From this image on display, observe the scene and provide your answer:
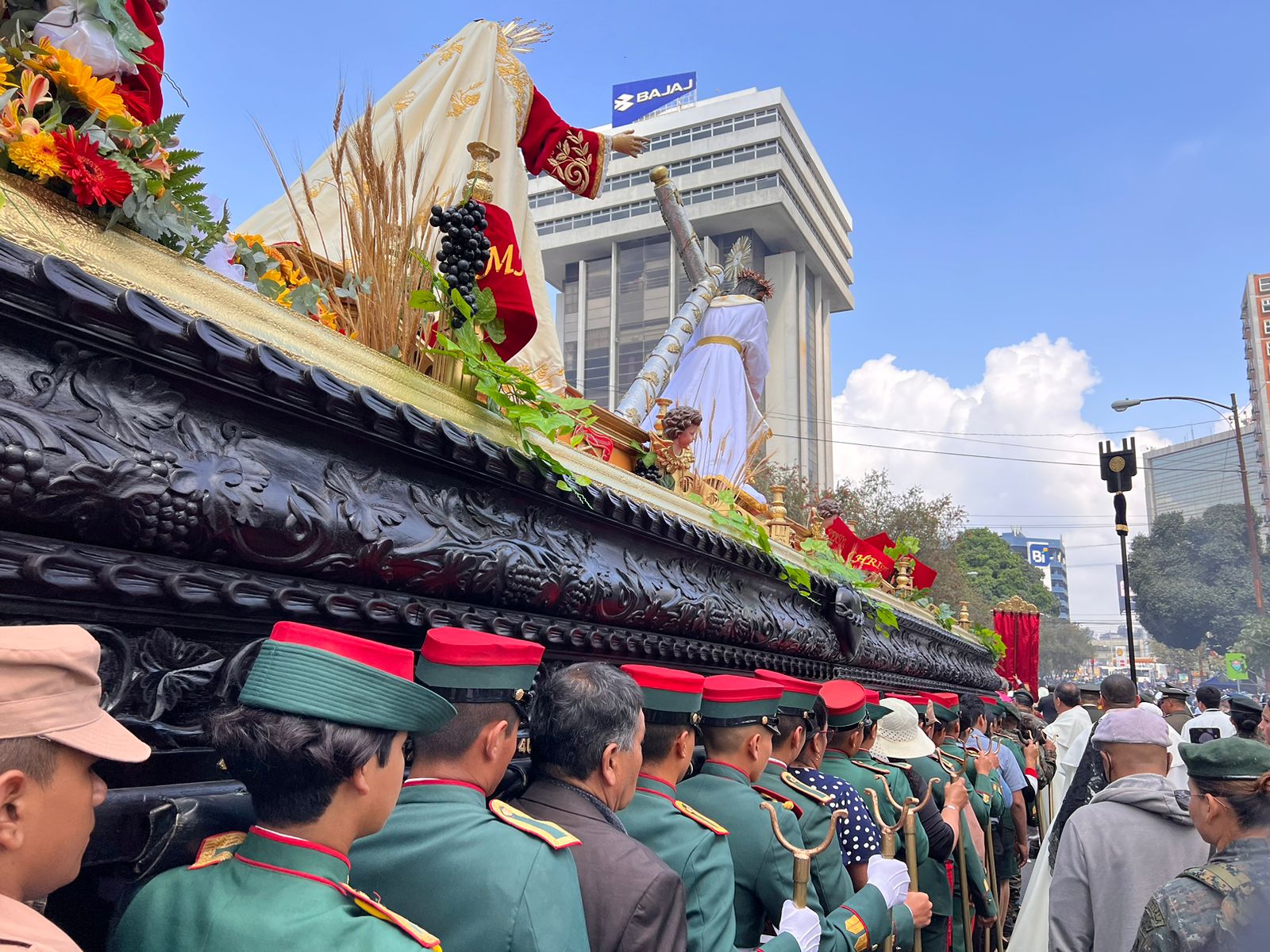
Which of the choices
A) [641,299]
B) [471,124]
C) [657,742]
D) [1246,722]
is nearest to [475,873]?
[657,742]

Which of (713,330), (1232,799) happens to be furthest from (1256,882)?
(713,330)

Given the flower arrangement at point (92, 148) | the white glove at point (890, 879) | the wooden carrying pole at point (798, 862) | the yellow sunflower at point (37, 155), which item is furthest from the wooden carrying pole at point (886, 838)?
the yellow sunflower at point (37, 155)

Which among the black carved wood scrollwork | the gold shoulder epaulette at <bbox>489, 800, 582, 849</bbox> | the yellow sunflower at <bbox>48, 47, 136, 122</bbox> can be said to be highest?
the yellow sunflower at <bbox>48, 47, 136, 122</bbox>

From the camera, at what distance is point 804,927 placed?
231 cm

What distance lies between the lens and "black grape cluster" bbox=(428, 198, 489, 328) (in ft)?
7.93

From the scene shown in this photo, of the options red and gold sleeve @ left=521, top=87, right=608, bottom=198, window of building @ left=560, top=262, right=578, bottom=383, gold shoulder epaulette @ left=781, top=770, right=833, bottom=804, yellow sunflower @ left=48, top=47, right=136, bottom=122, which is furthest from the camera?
window of building @ left=560, top=262, right=578, bottom=383

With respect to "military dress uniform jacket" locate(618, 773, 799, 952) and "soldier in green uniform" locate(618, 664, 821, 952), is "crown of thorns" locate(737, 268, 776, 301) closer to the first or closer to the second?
"soldier in green uniform" locate(618, 664, 821, 952)

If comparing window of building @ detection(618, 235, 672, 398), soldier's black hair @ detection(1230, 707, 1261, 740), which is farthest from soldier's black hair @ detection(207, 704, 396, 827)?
window of building @ detection(618, 235, 672, 398)

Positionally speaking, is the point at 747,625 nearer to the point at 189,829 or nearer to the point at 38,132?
the point at 189,829

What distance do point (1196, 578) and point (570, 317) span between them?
34170mm

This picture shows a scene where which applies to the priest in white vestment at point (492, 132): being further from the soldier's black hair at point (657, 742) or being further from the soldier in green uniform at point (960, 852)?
the soldier in green uniform at point (960, 852)

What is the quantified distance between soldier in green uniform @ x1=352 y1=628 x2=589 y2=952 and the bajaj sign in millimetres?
61829

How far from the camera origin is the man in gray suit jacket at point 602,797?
1.80 m

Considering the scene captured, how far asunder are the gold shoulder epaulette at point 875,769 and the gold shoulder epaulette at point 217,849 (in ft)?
9.95
